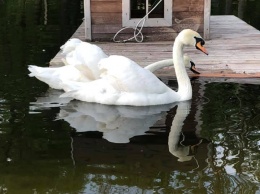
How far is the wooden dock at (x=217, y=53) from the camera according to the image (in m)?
8.95

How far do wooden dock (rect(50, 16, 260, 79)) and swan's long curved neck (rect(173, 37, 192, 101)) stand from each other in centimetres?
102

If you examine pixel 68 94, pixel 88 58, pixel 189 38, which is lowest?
pixel 68 94

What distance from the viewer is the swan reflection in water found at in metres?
6.07

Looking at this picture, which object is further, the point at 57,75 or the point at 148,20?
the point at 148,20

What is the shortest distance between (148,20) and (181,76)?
3754mm

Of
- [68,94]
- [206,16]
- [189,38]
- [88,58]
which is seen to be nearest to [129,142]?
[68,94]

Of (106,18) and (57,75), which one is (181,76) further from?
(106,18)

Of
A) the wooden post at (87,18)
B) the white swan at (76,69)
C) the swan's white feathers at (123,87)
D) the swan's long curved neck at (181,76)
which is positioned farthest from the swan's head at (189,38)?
the wooden post at (87,18)

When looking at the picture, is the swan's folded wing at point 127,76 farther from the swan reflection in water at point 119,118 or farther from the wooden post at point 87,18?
the wooden post at point 87,18

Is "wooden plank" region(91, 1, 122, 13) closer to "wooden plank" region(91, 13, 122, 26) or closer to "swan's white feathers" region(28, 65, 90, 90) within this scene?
"wooden plank" region(91, 13, 122, 26)

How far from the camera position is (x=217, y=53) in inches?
403

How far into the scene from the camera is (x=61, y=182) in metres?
4.96

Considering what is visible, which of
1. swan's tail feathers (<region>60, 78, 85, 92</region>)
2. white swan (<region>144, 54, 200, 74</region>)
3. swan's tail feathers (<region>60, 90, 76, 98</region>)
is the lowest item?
swan's tail feathers (<region>60, 90, 76, 98</region>)

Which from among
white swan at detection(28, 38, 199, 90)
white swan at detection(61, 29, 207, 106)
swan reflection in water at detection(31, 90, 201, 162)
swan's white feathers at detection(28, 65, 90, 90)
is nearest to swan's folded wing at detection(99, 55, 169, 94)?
white swan at detection(61, 29, 207, 106)
